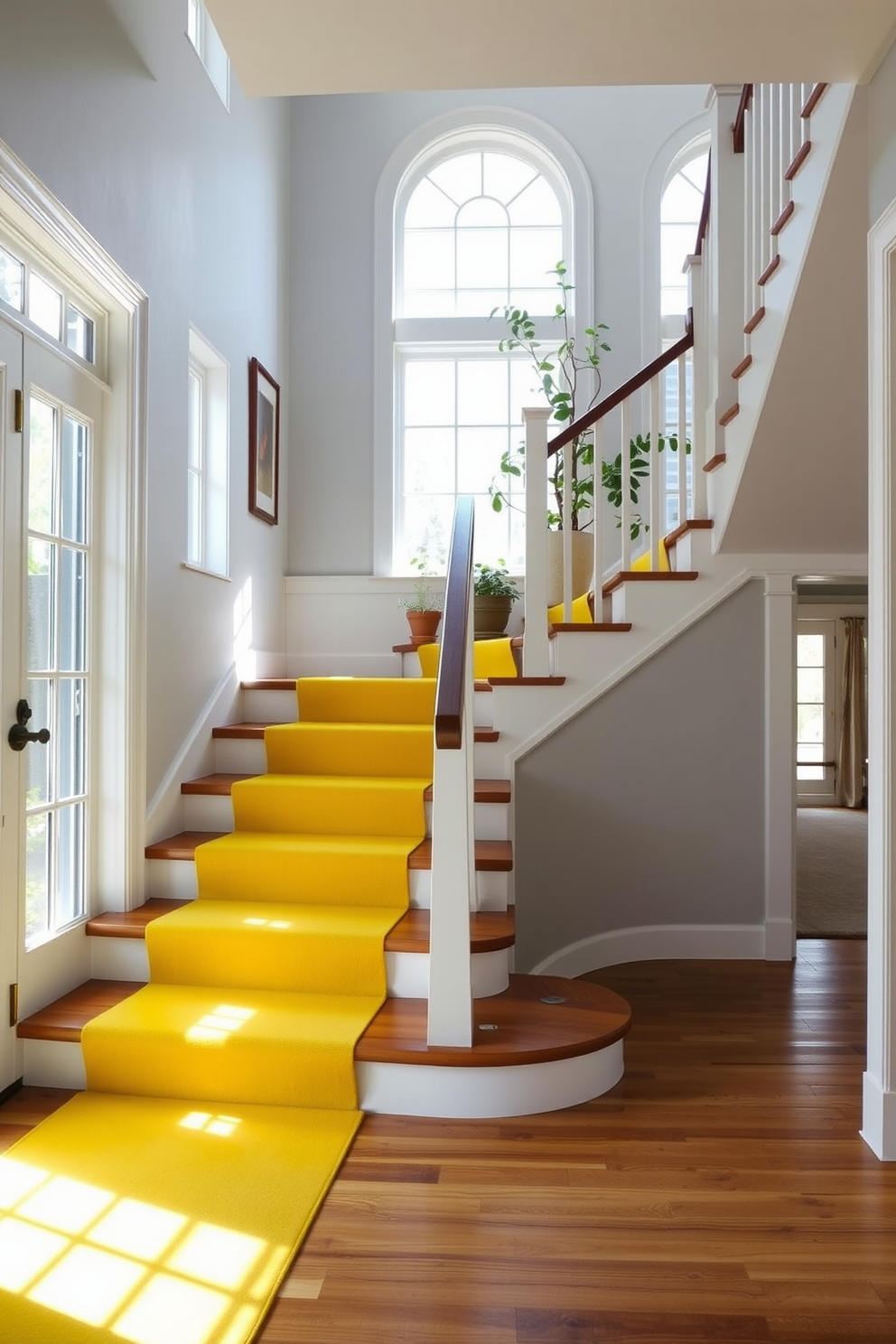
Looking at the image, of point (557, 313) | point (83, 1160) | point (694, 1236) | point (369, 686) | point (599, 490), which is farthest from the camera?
point (557, 313)

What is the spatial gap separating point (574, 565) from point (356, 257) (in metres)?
2.30

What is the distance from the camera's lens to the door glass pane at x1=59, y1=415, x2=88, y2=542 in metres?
2.96

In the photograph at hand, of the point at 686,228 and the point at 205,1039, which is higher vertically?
the point at 686,228

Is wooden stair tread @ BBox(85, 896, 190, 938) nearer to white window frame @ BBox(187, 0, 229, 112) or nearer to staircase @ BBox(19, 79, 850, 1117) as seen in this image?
staircase @ BBox(19, 79, 850, 1117)

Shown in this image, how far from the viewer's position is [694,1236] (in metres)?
2.01

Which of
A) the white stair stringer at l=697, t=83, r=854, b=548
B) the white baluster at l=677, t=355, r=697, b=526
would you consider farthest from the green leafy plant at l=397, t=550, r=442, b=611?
the white stair stringer at l=697, t=83, r=854, b=548

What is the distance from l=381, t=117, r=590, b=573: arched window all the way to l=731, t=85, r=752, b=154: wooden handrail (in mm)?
2118

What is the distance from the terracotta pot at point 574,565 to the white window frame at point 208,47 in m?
2.44

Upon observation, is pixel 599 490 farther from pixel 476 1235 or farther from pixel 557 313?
pixel 476 1235

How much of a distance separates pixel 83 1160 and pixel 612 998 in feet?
5.03

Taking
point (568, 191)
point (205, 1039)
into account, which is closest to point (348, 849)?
point (205, 1039)

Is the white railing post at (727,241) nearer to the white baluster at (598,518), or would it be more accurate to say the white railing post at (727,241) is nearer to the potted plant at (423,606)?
the white baluster at (598,518)

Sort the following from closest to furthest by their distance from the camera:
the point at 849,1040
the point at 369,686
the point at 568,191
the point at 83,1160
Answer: the point at 83,1160 → the point at 849,1040 → the point at 369,686 → the point at 568,191

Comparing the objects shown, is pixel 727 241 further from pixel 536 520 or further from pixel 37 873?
pixel 37 873
